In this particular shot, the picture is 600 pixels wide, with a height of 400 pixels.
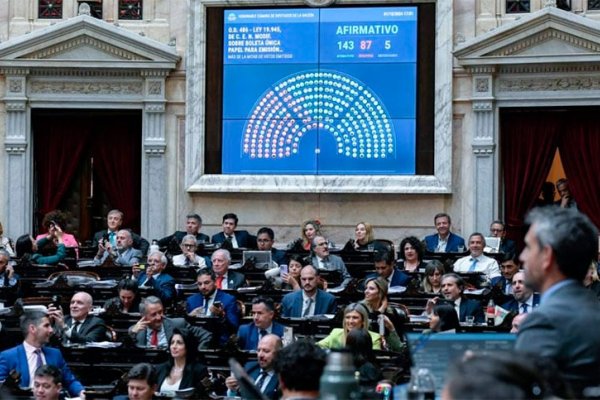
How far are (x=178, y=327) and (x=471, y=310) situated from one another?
8.63 ft

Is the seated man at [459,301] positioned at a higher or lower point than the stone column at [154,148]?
lower

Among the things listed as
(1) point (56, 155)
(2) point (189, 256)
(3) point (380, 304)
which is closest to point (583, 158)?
(2) point (189, 256)

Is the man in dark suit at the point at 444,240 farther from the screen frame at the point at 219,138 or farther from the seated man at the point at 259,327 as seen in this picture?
the seated man at the point at 259,327

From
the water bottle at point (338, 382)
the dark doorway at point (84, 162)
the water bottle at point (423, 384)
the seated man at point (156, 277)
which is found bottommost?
the seated man at point (156, 277)

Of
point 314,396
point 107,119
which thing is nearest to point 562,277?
point 314,396

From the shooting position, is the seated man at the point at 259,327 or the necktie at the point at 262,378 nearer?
the necktie at the point at 262,378

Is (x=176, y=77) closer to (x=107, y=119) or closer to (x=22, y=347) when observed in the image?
(x=107, y=119)

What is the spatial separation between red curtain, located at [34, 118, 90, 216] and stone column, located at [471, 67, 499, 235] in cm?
534

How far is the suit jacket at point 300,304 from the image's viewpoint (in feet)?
40.7

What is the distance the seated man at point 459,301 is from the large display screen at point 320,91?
19.8ft

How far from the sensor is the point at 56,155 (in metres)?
19.1

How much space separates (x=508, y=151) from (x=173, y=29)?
4753 millimetres

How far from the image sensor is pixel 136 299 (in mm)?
12836

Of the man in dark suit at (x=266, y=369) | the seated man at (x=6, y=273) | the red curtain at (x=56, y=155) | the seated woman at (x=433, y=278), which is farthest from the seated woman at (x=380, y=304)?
the red curtain at (x=56, y=155)
